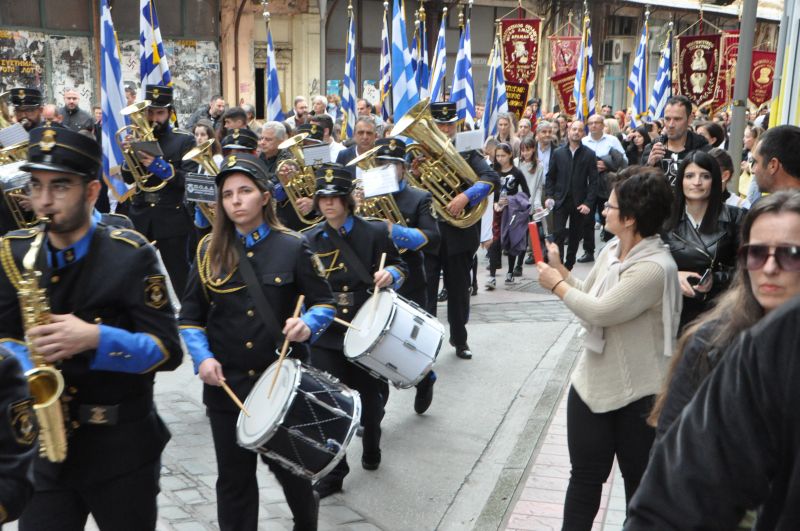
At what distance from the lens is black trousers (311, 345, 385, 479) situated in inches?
224

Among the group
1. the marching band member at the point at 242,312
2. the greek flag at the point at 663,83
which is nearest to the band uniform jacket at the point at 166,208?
the marching band member at the point at 242,312

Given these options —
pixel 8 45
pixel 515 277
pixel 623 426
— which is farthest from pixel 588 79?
pixel 623 426

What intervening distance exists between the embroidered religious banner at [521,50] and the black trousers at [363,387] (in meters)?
13.9

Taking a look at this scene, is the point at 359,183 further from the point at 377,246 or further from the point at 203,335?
the point at 203,335

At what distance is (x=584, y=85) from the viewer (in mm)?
18672

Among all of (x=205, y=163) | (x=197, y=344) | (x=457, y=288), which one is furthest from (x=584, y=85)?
(x=197, y=344)

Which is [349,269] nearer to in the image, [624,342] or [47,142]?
[624,342]

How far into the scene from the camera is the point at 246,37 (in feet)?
87.4

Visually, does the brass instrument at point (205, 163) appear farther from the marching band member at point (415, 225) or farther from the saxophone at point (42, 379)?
the saxophone at point (42, 379)

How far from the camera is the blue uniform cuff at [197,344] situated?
430 centimetres

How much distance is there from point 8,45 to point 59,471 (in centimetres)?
2162

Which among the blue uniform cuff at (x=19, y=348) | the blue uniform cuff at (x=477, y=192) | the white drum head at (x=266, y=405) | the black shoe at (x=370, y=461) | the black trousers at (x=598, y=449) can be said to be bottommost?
the black shoe at (x=370, y=461)

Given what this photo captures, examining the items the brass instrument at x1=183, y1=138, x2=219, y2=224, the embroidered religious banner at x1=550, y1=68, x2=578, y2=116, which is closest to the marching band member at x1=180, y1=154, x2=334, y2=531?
the brass instrument at x1=183, y1=138, x2=219, y2=224

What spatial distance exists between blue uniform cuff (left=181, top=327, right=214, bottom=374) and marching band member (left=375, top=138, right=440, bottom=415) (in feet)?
8.84
